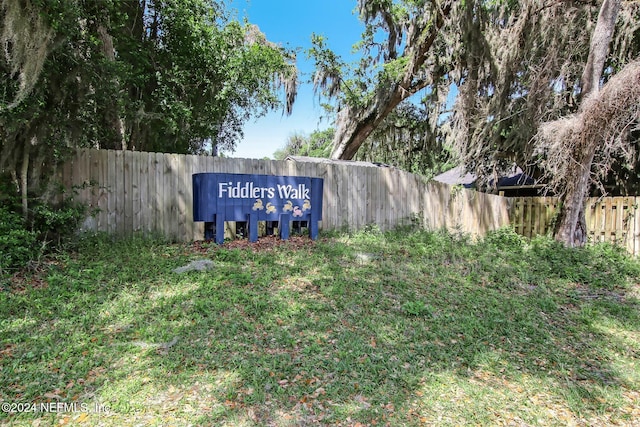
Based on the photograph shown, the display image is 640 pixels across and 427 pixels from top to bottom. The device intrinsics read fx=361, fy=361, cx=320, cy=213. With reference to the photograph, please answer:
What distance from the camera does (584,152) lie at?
6699 mm

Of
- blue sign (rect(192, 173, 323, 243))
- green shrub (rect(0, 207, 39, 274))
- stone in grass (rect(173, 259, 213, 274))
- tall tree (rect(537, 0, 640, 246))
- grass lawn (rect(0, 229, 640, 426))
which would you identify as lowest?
grass lawn (rect(0, 229, 640, 426))

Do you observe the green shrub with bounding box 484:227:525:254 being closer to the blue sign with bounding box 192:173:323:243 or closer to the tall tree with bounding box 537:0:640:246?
the tall tree with bounding box 537:0:640:246

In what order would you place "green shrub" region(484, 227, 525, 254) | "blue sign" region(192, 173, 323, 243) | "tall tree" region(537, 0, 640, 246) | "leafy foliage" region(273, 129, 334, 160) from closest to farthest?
"blue sign" region(192, 173, 323, 243) < "tall tree" region(537, 0, 640, 246) < "green shrub" region(484, 227, 525, 254) < "leafy foliage" region(273, 129, 334, 160)

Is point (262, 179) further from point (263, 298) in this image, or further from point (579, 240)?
point (579, 240)

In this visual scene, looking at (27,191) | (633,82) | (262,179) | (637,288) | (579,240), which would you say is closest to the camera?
(27,191)

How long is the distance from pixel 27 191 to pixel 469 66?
925 centimetres

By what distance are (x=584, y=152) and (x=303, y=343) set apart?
653cm

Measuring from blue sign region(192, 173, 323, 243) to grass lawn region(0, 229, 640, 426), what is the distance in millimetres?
775

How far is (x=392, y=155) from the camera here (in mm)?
15953

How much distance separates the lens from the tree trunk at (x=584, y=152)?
664cm

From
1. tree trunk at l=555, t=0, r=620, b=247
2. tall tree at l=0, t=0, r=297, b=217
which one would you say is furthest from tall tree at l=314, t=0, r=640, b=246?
tall tree at l=0, t=0, r=297, b=217

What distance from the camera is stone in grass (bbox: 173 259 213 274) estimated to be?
4707mm

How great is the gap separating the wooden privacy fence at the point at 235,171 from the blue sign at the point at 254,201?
60 cm

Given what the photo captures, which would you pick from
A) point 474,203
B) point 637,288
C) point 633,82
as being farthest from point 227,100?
point 637,288
